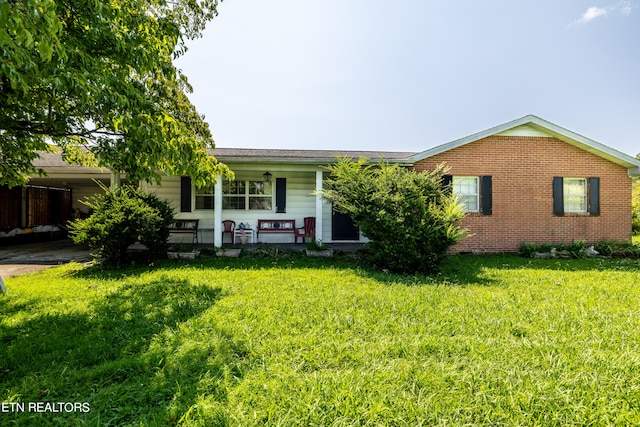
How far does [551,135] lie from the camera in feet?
29.7

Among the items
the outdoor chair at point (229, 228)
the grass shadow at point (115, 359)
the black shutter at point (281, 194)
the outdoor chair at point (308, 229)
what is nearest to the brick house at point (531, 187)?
the outdoor chair at point (308, 229)

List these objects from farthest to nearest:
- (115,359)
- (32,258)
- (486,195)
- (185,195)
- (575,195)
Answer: (185,195), (575,195), (486,195), (32,258), (115,359)

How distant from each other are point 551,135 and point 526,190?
199cm

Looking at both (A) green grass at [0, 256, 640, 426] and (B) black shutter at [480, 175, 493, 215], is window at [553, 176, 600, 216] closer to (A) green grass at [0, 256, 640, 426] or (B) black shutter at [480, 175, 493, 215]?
(B) black shutter at [480, 175, 493, 215]

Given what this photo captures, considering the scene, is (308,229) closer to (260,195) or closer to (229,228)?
(260,195)

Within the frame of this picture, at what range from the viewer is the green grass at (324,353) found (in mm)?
1944

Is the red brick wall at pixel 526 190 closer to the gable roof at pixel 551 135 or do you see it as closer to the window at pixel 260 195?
the gable roof at pixel 551 135

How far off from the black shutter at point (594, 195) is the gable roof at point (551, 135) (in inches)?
34.7

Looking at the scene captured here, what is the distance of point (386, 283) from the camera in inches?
208

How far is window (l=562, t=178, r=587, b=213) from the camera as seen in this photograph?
9.30 m

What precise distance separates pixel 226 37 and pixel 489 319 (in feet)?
25.1

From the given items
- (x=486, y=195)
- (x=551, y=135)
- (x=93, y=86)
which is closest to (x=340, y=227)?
(x=486, y=195)

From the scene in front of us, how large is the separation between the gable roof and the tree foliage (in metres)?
2.58

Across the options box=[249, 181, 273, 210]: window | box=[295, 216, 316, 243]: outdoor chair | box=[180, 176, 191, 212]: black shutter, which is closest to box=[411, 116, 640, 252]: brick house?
box=[295, 216, 316, 243]: outdoor chair
